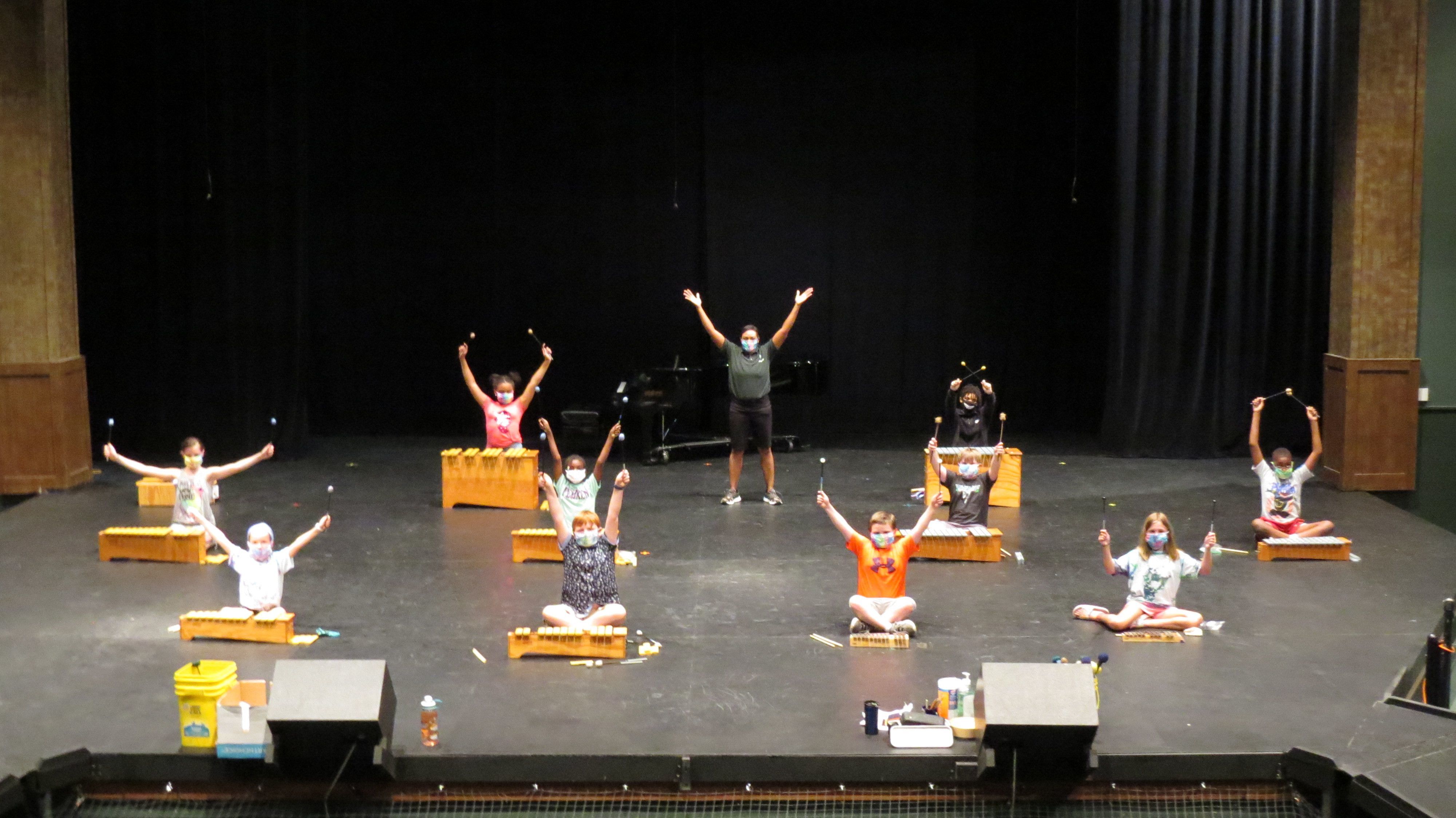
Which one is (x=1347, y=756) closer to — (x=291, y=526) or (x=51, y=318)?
(x=291, y=526)

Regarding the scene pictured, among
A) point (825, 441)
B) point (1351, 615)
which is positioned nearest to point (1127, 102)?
point (825, 441)

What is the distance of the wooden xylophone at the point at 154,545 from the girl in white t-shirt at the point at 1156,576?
563 centimetres

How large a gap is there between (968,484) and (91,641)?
17.8 ft

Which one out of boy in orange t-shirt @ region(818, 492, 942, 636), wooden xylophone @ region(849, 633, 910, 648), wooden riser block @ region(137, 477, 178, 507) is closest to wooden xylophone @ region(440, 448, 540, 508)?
wooden riser block @ region(137, 477, 178, 507)

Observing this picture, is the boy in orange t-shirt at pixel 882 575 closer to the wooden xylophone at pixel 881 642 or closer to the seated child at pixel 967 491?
the wooden xylophone at pixel 881 642

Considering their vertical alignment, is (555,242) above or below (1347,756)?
above

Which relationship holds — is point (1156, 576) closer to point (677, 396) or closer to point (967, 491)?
point (967, 491)

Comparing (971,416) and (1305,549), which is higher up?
(971,416)

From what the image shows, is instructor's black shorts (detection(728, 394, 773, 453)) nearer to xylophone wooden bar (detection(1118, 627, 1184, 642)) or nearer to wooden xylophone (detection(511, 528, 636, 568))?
wooden xylophone (detection(511, 528, 636, 568))

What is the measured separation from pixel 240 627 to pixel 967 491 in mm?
4702

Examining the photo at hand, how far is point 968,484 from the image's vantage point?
436 inches

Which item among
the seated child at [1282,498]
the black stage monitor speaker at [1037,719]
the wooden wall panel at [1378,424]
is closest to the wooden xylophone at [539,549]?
the black stage monitor speaker at [1037,719]

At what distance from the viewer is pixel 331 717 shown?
6906mm

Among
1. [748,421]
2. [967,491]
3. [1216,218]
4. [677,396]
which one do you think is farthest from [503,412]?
[1216,218]
